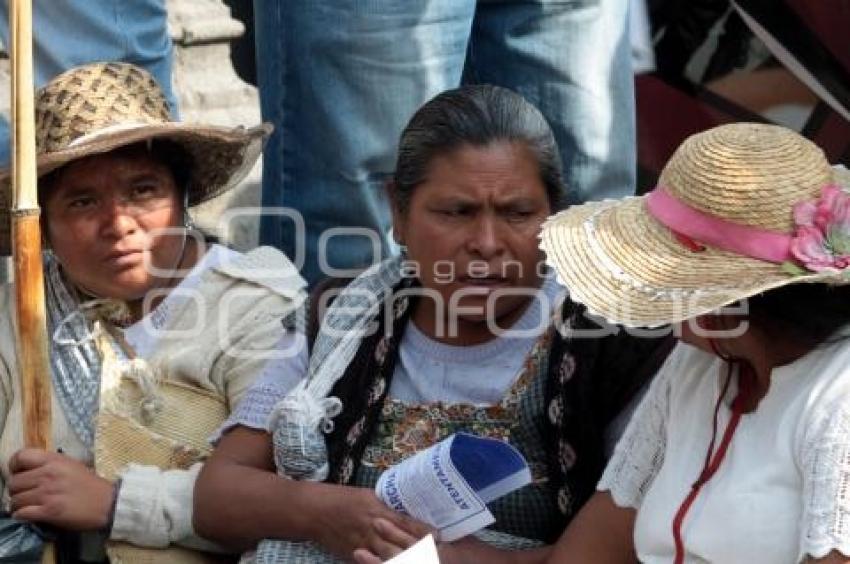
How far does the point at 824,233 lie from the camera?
8.36 feet

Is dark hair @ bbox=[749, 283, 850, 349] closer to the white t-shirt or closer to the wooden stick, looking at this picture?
the white t-shirt

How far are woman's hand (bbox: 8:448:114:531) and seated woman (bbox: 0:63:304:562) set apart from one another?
0.12 feet

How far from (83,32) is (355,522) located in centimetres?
147

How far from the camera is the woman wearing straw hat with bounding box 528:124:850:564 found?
99.8 inches

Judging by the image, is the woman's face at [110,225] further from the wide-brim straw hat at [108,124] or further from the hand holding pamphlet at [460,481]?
the hand holding pamphlet at [460,481]

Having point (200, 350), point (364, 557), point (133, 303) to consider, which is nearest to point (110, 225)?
point (133, 303)

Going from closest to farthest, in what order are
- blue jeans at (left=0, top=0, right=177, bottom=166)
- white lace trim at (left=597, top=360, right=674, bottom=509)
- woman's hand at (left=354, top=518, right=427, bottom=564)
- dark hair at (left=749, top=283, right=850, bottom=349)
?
dark hair at (left=749, top=283, right=850, bottom=349), white lace trim at (left=597, top=360, right=674, bottom=509), woman's hand at (left=354, top=518, right=427, bottom=564), blue jeans at (left=0, top=0, right=177, bottom=166)

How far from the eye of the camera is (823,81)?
4688 mm

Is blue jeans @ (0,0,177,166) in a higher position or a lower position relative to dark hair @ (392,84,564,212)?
higher

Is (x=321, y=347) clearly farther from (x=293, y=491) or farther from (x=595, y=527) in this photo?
(x=595, y=527)

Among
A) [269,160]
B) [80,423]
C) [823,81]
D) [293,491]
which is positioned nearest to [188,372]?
[80,423]

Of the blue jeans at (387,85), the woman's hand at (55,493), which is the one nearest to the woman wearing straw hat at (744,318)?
the woman's hand at (55,493)

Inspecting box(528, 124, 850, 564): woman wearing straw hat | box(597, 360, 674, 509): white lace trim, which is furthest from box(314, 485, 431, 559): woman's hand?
box(528, 124, 850, 564): woman wearing straw hat

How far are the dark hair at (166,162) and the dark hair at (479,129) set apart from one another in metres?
0.61
